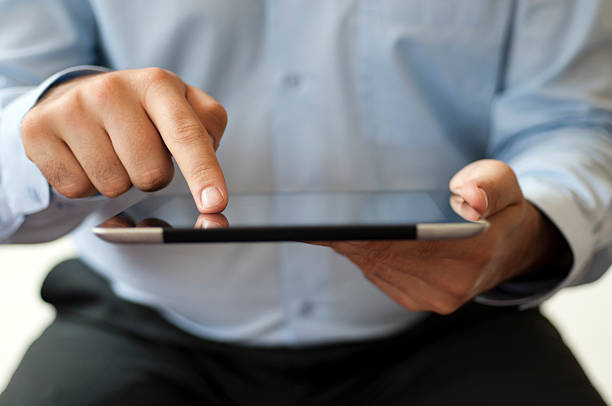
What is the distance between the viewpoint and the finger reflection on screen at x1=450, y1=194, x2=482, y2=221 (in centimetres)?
32

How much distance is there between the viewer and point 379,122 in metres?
0.53

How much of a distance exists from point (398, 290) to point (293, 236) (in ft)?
0.54

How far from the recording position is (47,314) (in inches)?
46.7

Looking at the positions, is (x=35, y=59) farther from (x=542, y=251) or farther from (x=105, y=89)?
(x=542, y=251)

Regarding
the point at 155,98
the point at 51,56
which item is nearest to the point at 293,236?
the point at 155,98

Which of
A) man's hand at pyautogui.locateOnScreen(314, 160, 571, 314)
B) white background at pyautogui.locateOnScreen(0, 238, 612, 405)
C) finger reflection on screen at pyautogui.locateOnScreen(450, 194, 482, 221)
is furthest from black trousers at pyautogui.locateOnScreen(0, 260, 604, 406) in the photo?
white background at pyautogui.locateOnScreen(0, 238, 612, 405)

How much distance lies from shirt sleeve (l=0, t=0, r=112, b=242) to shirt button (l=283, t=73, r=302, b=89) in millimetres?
204

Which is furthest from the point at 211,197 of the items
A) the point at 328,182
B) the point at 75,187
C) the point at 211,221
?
the point at 328,182

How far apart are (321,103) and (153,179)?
230 mm

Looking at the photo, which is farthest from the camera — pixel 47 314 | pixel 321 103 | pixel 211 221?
pixel 47 314

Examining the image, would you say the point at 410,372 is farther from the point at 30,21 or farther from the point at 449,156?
the point at 30,21

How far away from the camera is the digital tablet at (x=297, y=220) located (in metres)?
0.27

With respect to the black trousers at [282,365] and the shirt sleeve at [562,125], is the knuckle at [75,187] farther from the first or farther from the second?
the shirt sleeve at [562,125]

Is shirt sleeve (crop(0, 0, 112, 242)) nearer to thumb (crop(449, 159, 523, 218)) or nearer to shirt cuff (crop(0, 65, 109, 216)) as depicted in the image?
shirt cuff (crop(0, 65, 109, 216))
